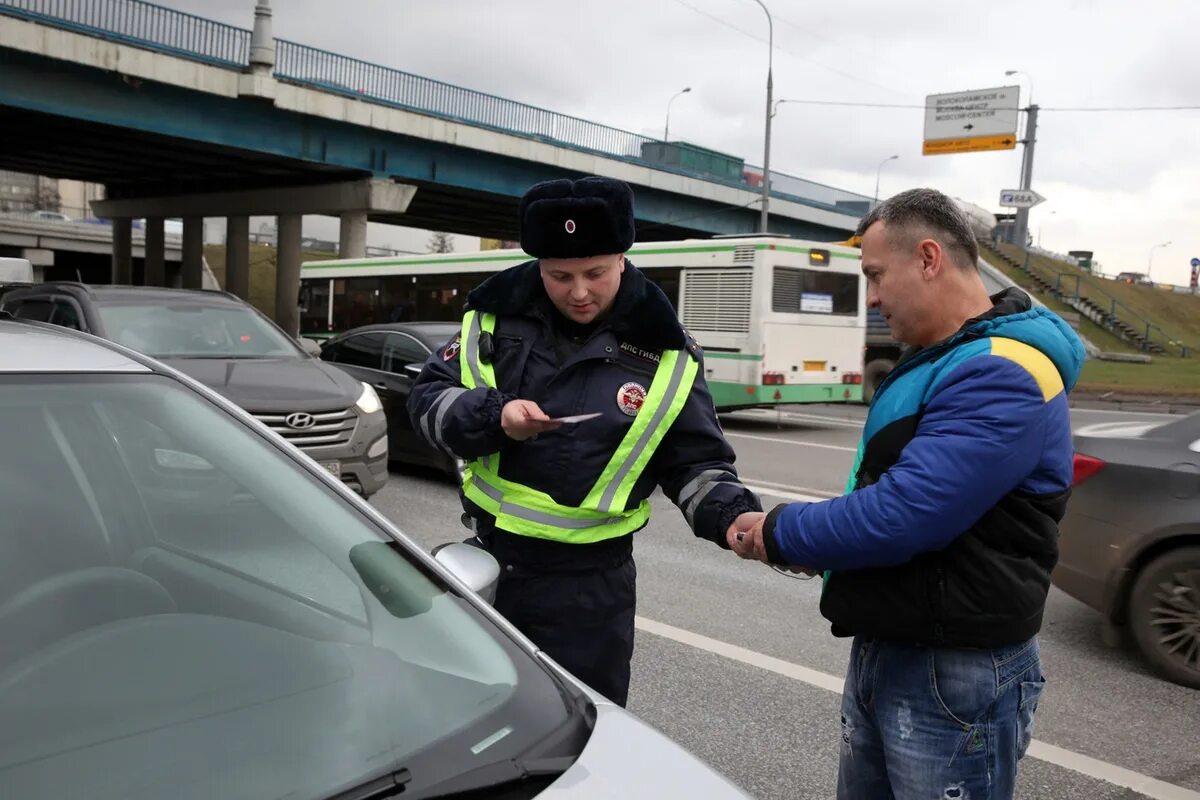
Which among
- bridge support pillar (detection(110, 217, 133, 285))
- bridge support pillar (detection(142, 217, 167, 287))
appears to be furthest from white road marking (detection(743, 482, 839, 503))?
bridge support pillar (detection(110, 217, 133, 285))

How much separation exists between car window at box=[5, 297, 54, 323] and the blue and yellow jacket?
7180mm

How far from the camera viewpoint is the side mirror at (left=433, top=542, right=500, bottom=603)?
83.0 inches

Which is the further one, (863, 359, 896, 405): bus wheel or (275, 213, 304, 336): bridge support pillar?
(275, 213, 304, 336): bridge support pillar

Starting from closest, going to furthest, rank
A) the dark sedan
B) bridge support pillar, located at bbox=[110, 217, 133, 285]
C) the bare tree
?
the dark sedan
bridge support pillar, located at bbox=[110, 217, 133, 285]
the bare tree

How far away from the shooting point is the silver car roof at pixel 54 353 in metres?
1.90

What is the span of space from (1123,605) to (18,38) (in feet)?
74.4

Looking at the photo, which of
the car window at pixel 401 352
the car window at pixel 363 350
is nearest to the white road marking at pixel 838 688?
the car window at pixel 401 352

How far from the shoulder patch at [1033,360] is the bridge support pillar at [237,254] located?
125 feet

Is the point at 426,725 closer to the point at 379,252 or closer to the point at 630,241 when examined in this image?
the point at 630,241

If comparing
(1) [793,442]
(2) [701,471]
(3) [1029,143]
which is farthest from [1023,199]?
(2) [701,471]

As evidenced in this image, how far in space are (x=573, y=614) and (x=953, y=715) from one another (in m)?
0.83

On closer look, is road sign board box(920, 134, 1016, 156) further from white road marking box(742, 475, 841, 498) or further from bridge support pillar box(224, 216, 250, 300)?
white road marking box(742, 475, 841, 498)

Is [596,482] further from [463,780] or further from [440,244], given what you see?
[440,244]

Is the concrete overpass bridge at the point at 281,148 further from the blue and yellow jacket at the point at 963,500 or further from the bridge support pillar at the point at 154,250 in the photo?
the blue and yellow jacket at the point at 963,500
